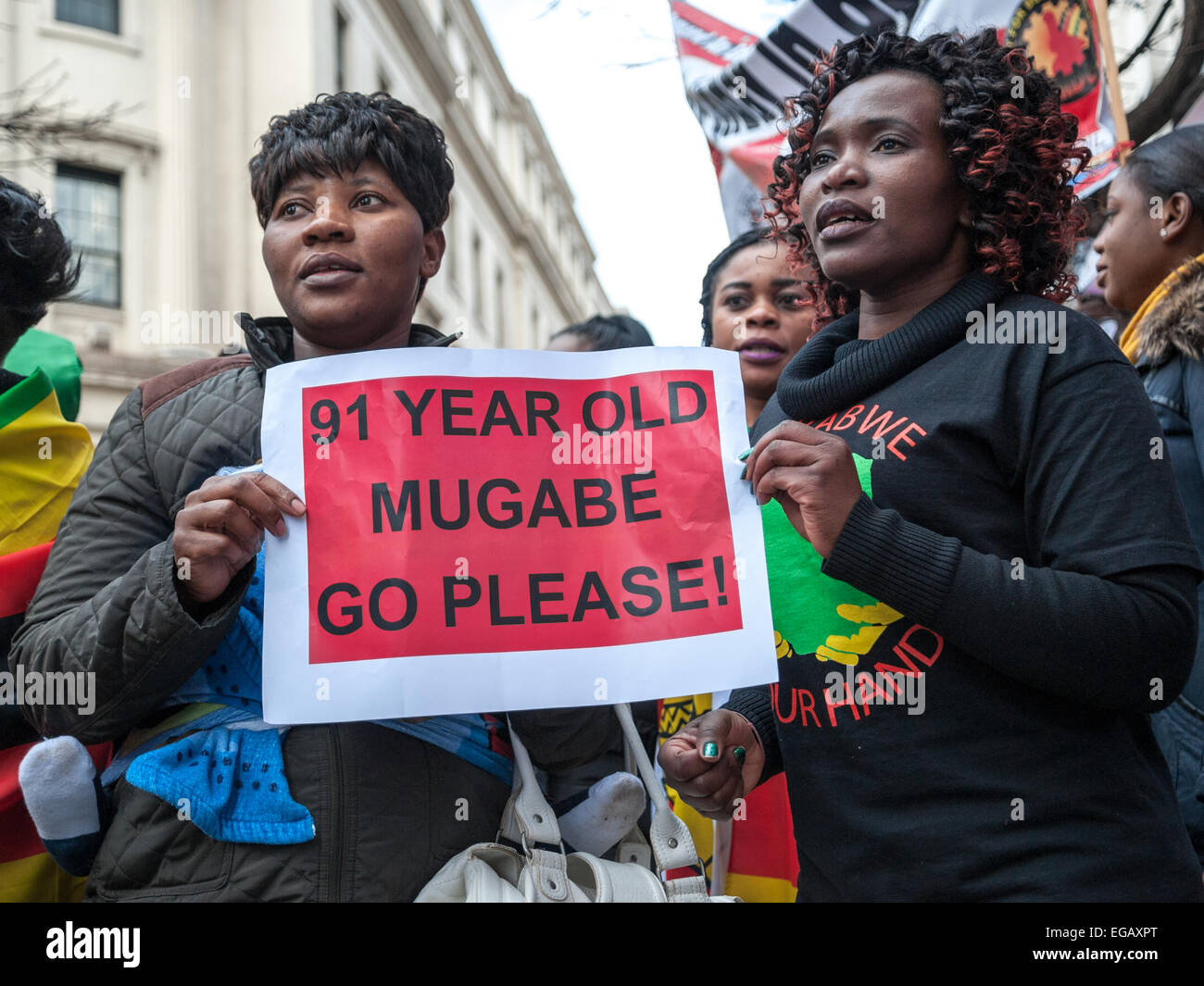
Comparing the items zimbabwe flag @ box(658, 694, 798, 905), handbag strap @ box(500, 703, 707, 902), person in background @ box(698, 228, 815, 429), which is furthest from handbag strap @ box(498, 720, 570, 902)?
person in background @ box(698, 228, 815, 429)

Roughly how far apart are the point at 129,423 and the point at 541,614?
2.52 feet

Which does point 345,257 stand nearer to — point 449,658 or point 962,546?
point 449,658

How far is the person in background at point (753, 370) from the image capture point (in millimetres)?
2869

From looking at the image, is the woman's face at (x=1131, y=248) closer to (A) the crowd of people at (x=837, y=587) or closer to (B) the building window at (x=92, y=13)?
(A) the crowd of people at (x=837, y=587)

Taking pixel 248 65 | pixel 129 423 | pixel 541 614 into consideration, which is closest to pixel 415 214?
pixel 129 423

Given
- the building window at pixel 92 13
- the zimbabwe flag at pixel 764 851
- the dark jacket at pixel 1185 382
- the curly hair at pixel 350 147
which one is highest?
the building window at pixel 92 13

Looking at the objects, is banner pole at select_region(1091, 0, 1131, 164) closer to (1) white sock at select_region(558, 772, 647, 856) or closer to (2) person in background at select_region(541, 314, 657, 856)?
(2) person in background at select_region(541, 314, 657, 856)

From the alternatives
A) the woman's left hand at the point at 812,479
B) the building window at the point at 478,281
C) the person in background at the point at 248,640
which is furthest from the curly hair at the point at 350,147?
the building window at the point at 478,281

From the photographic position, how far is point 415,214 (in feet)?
7.33

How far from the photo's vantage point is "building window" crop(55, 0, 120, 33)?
59.5 feet

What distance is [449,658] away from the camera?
1.92m

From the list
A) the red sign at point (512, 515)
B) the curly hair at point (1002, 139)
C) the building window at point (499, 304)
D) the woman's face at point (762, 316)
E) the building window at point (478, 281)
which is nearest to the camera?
the red sign at point (512, 515)

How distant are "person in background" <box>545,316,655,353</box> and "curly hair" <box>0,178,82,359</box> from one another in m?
2.26

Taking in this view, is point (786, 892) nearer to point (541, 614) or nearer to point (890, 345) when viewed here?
point (541, 614)
